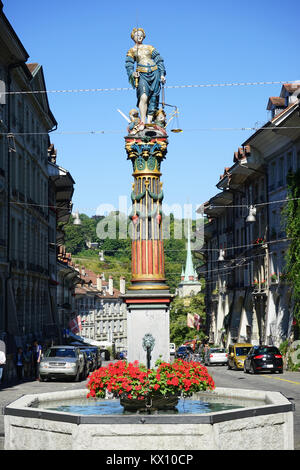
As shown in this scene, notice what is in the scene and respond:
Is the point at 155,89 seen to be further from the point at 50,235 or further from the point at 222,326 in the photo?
the point at 222,326

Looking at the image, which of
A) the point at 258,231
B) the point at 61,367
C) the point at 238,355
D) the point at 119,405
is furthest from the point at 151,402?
the point at 258,231

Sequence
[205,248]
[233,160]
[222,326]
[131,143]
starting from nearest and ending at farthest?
[131,143], [233,160], [222,326], [205,248]

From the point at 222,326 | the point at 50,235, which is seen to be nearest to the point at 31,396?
the point at 50,235

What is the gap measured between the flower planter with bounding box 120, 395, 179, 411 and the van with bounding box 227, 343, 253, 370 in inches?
1315

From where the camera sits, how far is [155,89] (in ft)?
66.4

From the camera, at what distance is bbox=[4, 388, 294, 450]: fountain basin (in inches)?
404

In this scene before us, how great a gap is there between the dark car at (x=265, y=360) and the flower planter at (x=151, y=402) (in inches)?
1087

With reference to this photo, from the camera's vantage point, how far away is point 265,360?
128 feet

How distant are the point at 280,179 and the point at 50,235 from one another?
19418 millimetres

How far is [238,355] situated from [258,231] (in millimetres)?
17259

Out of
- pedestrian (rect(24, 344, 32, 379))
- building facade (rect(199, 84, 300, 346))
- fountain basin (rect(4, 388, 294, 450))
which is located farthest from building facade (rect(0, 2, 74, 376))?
fountain basin (rect(4, 388, 294, 450))

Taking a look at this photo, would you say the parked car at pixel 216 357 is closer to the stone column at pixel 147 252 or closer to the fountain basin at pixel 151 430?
the stone column at pixel 147 252

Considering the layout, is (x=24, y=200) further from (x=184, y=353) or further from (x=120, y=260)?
(x=120, y=260)

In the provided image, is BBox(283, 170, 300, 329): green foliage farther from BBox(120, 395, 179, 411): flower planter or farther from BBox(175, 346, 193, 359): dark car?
BBox(120, 395, 179, 411): flower planter
